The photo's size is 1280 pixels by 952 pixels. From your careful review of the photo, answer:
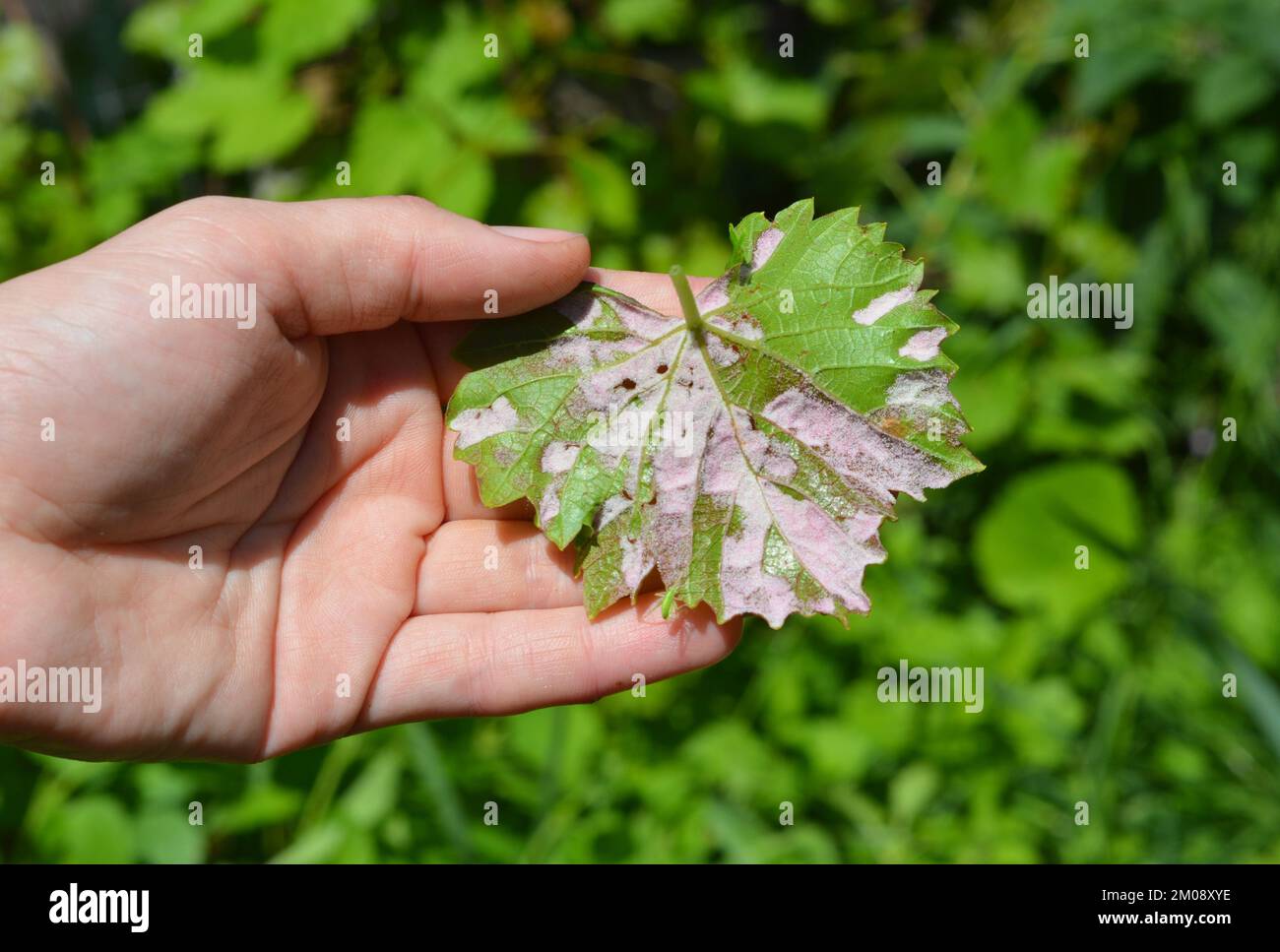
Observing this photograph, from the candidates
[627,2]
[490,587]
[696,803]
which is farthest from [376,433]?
[627,2]

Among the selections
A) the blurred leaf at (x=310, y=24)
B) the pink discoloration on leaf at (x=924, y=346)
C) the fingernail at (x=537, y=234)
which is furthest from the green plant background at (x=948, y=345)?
the pink discoloration on leaf at (x=924, y=346)

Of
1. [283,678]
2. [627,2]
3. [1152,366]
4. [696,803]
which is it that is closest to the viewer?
[283,678]

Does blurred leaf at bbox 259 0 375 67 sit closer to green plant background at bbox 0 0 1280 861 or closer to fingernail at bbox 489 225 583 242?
green plant background at bbox 0 0 1280 861

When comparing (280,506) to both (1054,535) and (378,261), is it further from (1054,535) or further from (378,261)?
(1054,535)

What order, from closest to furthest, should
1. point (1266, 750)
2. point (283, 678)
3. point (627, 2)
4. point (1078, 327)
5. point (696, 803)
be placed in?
point (283, 678) < point (696, 803) < point (1266, 750) < point (627, 2) < point (1078, 327)

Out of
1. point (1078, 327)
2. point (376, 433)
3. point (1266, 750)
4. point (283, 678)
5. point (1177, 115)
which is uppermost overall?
point (1177, 115)

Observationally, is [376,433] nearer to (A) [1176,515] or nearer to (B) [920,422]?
(B) [920,422]
